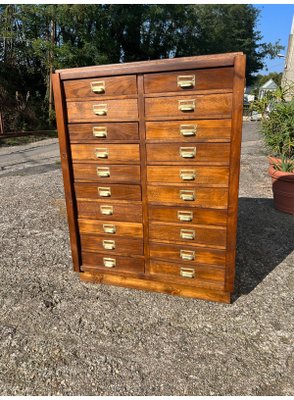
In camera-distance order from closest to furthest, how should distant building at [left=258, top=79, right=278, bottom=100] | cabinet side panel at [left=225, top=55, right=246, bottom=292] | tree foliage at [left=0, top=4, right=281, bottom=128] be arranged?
cabinet side panel at [left=225, top=55, right=246, bottom=292], distant building at [left=258, top=79, right=278, bottom=100], tree foliage at [left=0, top=4, right=281, bottom=128]

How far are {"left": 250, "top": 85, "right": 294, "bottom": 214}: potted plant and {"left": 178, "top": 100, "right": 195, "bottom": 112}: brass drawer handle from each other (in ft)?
9.19

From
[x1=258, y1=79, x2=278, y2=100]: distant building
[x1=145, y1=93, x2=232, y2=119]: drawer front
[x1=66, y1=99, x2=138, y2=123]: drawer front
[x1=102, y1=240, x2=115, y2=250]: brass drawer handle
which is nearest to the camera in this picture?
[x1=145, y1=93, x2=232, y2=119]: drawer front

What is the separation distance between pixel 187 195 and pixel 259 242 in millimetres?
1682

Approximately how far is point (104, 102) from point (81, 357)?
184cm

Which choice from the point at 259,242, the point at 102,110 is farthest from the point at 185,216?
the point at 259,242

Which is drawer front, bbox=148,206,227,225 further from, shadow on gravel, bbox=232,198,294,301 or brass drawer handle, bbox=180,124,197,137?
shadow on gravel, bbox=232,198,294,301

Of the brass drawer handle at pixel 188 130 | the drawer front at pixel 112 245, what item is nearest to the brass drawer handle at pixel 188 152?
the brass drawer handle at pixel 188 130

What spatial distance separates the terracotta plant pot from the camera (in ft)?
13.9

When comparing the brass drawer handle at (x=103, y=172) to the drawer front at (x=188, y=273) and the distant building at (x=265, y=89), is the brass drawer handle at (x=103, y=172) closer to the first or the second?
the drawer front at (x=188, y=273)

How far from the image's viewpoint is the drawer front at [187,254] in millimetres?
2350

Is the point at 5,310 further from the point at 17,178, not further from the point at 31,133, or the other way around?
the point at 31,133

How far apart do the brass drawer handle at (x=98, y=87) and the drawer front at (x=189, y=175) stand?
69cm

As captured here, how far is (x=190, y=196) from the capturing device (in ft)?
7.41

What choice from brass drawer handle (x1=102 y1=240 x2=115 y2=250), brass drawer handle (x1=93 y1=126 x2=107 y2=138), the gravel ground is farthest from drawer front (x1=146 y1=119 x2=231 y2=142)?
the gravel ground
